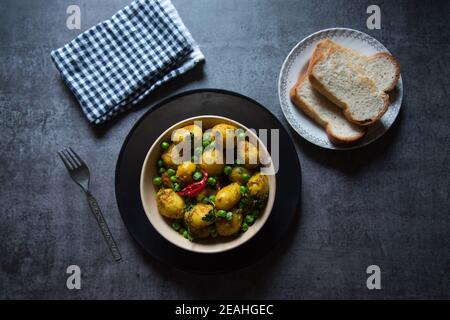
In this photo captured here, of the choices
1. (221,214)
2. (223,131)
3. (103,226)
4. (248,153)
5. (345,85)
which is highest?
(345,85)

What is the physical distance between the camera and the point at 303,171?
236cm

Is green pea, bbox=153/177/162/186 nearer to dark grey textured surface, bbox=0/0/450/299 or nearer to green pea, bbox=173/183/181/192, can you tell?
green pea, bbox=173/183/181/192

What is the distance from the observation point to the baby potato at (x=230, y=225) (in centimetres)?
202

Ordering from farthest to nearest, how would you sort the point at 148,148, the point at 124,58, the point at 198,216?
1. the point at 124,58
2. the point at 148,148
3. the point at 198,216

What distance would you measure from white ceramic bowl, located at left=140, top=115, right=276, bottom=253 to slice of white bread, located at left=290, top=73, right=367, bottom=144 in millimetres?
398

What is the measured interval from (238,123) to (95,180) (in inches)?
33.1

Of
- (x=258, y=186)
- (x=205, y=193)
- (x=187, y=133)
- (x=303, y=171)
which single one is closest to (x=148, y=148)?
(x=187, y=133)

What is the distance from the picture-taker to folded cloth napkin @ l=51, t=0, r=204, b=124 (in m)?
2.35

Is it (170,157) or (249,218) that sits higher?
(170,157)

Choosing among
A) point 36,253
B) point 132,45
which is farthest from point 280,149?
point 36,253

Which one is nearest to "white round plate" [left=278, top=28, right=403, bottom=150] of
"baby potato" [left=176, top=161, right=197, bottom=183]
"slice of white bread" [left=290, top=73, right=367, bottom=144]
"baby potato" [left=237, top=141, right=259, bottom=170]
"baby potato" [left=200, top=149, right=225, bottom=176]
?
"slice of white bread" [left=290, top=73, right=367, bottom=144]

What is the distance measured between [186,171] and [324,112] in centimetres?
79

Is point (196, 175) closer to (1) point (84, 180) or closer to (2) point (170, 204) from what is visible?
(2) point (170, 204)

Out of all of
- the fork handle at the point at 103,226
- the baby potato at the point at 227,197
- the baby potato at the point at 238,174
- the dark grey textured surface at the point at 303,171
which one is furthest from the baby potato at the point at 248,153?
the fork handle at the point at 103,226
